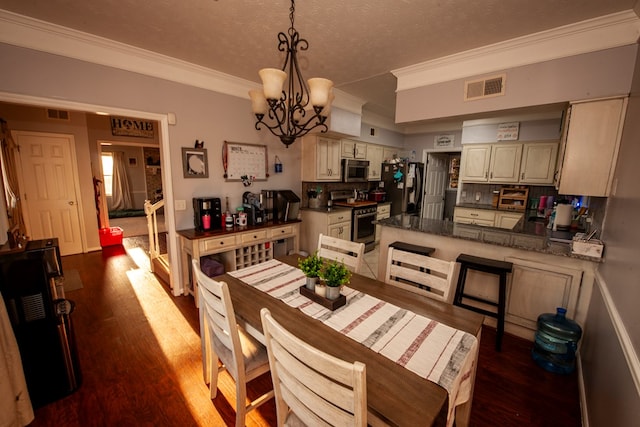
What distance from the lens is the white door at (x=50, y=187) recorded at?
399 centimetres

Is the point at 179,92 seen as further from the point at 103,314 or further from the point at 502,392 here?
the point at 502,392

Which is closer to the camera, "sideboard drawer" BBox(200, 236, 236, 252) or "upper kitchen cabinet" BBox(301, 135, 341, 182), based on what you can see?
"sideboard drawer" BBox(200, 236, 236, 252)

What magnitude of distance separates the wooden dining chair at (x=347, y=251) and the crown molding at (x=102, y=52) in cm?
236

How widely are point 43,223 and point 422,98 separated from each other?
5.89 meters

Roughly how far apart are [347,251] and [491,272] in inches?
49.5

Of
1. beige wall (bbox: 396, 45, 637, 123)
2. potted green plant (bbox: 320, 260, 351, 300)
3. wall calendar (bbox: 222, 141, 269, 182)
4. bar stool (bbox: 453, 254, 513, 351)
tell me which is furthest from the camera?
wall calendar (bbox: 222, 141, 269, 182)

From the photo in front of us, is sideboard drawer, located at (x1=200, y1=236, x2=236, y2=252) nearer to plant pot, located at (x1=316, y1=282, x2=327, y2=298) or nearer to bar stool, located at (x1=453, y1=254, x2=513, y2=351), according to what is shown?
plant pot, located at (x1=316, y1=282, x2=327, y2=298)

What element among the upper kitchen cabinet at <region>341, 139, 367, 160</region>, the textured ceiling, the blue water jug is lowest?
the blue water jug

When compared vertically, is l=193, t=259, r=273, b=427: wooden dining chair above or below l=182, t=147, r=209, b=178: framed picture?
below

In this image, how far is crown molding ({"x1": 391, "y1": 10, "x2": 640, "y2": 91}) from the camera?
6.21 ft

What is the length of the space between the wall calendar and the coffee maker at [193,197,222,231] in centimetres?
47

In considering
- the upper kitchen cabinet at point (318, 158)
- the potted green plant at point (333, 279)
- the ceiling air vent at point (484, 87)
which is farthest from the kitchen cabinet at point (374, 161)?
the potted green plant at point (333, 279)

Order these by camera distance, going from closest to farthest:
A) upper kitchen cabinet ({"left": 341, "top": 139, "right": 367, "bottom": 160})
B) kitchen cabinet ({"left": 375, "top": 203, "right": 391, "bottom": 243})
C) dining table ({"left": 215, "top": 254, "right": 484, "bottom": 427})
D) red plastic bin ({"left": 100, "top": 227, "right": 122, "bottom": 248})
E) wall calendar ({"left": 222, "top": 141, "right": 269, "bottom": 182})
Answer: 1. dining table ({"left": 215, "top": 254, "right": 484, "bottom": 427})
2. wall calendar ({"left": 222, "top": 141, "right": 269, "bottom": 182})
3. upper kitchen cabinet ({"left": 341, "top": 139, "right": 367, "bottom": 160})
4. red plastic bin ({"left": 100, "top": 227, "right": 122, "bottom": 248})
5. kitchen cabinet ({"left": 375, "top": 203, "right": 391, "bottom": 243})

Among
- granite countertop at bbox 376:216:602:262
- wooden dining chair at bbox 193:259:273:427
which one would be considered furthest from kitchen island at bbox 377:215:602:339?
wooden dining chair at bbox 193:259:273:427
